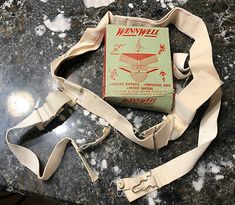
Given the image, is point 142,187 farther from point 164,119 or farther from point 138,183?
point 164,119

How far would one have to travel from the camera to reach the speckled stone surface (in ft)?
2.25

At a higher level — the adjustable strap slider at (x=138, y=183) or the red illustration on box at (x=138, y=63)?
the red illustration on box at (x=138, y=63)

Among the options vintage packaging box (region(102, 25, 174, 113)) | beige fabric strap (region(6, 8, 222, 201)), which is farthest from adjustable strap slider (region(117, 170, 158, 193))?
vintage packaging box (region(102, 25, 174, 113))

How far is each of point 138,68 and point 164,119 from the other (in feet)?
0.34

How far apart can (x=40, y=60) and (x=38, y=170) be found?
0.22 m

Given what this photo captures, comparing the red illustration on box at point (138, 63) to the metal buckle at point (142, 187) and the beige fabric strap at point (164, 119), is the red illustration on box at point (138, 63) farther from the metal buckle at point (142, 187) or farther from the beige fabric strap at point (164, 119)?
the metal buckle at point (142, 187)

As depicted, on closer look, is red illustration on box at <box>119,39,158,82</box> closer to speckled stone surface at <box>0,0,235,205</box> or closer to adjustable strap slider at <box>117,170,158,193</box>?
speckled stone surface at <box>0,0,235,205</box>

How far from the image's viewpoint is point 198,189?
0.68 meters

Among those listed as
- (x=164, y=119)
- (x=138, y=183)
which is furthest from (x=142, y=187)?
(x=164, y=119)

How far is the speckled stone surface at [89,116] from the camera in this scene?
69cm

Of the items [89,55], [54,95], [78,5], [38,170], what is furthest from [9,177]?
[78,5]

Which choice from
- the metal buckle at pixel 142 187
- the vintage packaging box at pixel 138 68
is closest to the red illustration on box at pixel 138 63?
the vintage packaging box at pixel 138 68

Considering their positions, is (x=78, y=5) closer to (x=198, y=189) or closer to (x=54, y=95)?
(x=54, y=95)

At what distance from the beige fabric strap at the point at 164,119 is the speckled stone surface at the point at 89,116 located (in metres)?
0.01
